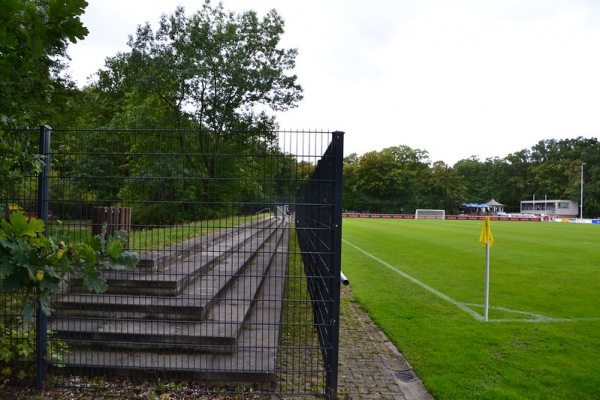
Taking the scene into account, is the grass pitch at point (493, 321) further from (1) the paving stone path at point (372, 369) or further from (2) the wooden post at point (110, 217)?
(2) the wooden post at point (110, 217)

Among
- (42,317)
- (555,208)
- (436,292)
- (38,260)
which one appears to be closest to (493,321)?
(436,292)

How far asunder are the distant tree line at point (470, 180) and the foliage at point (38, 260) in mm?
72184

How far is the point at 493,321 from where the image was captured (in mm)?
6539

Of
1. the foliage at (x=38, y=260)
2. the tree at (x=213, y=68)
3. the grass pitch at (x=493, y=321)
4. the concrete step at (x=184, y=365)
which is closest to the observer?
the foliage at (x=38, y=260)

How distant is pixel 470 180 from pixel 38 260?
96008 mm

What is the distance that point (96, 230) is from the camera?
4.25 meters

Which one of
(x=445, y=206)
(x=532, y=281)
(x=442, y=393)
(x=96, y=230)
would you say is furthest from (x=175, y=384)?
(x=445, y=206)

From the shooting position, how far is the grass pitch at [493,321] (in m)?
4.33

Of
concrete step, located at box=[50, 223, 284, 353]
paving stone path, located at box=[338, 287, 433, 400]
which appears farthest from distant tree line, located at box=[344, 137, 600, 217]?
concrete step, located at box=[50, 223, 284, 353]

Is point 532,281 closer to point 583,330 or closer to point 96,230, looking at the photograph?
point 583,330

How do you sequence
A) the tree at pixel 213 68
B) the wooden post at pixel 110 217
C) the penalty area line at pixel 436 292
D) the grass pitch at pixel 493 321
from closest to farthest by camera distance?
the wooden post at pixel 110 217
the grass pitch at pixel 493 321
the penalty area line at pixel 436 292
the tree at pixel 213 68

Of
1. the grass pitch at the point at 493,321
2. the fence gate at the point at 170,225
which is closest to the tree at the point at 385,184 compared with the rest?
the grass pitch at the point at 493,321

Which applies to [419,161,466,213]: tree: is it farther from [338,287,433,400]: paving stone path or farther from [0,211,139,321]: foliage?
[0,211,139,321]: foliage

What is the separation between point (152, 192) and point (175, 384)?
1.91m
